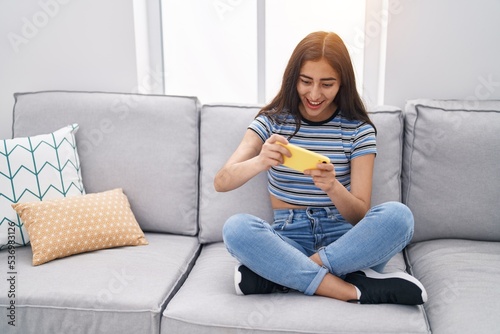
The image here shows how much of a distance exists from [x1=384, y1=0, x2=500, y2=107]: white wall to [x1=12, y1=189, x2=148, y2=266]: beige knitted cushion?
3.83ft

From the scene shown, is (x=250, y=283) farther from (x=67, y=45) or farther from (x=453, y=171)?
(x=67, y=45)

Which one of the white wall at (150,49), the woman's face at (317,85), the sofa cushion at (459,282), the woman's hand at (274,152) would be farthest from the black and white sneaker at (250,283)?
the white wall at (150,49)

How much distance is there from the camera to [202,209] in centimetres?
194

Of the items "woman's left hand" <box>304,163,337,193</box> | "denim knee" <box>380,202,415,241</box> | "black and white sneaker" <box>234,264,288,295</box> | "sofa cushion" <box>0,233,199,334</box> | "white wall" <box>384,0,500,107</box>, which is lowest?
"sofa cushion" <box>0,233,199,334</box>

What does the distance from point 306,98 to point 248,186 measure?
0.40 meters

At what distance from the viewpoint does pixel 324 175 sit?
1.50 meters

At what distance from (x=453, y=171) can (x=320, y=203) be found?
1.67ft

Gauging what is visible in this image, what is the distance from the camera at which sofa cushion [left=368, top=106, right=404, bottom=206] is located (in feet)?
6.07

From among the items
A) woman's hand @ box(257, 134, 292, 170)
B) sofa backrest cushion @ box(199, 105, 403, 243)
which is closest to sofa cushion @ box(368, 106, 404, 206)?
sofa backrest cushion @ box(199, 105, 403, 243)

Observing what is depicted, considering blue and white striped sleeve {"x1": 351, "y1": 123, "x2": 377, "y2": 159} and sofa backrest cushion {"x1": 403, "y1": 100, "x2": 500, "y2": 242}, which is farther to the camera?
sofa backrest cushion {"x1": 403, "y1": 100, "x2": 500, "y2": 242}

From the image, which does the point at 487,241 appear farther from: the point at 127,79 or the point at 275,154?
the point at 127,79

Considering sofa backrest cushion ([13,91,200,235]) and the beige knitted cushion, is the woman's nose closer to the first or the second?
sofa backrest cushion ([13,91,200,235])

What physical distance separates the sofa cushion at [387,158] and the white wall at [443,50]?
287mm

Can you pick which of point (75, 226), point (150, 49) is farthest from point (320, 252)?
point (150, 49)
